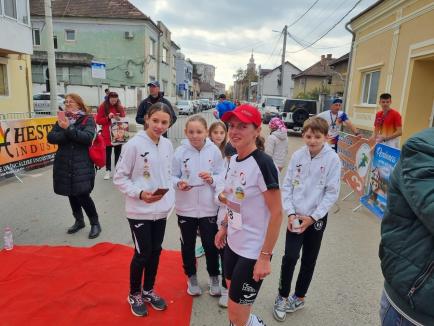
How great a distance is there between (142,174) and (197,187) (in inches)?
21.3

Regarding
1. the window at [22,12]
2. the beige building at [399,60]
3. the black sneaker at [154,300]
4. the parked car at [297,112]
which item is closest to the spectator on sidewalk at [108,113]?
the black sneaker at [154,300]

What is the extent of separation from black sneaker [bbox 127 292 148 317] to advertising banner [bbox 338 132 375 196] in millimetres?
4904

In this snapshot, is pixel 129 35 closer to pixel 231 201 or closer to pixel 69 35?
pixel 69 35

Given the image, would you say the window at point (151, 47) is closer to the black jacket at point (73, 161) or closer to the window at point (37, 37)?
the window at point (37, 37)

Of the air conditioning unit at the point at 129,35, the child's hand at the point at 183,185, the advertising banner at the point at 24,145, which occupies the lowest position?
the advertising banner at the point at 24,145

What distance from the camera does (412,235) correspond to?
1.36 metres

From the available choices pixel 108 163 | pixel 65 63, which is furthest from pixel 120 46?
pixel 108 163

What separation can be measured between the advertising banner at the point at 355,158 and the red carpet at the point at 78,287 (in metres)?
4.17

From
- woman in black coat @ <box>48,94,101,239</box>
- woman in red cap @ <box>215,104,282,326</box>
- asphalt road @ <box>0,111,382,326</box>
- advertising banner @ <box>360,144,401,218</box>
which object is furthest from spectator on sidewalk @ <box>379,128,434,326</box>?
advertising banner @ <box>360,144,401,218</box>

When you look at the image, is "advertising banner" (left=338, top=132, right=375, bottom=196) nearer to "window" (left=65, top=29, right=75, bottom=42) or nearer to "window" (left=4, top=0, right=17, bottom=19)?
"window" (left=4, top=0, right=17, bottom=19)

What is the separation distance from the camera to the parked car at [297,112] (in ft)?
62.4

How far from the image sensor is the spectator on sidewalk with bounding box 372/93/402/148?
698 centimetres

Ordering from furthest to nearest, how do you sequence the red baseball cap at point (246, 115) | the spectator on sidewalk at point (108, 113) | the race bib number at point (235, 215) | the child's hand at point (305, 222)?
the spectator on sidewalk at point (108, 113), the child's hand at point (305, 222), the race bib number at point (235, 215), the red baseball cap at point (246, 115)

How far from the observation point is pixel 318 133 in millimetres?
2838
